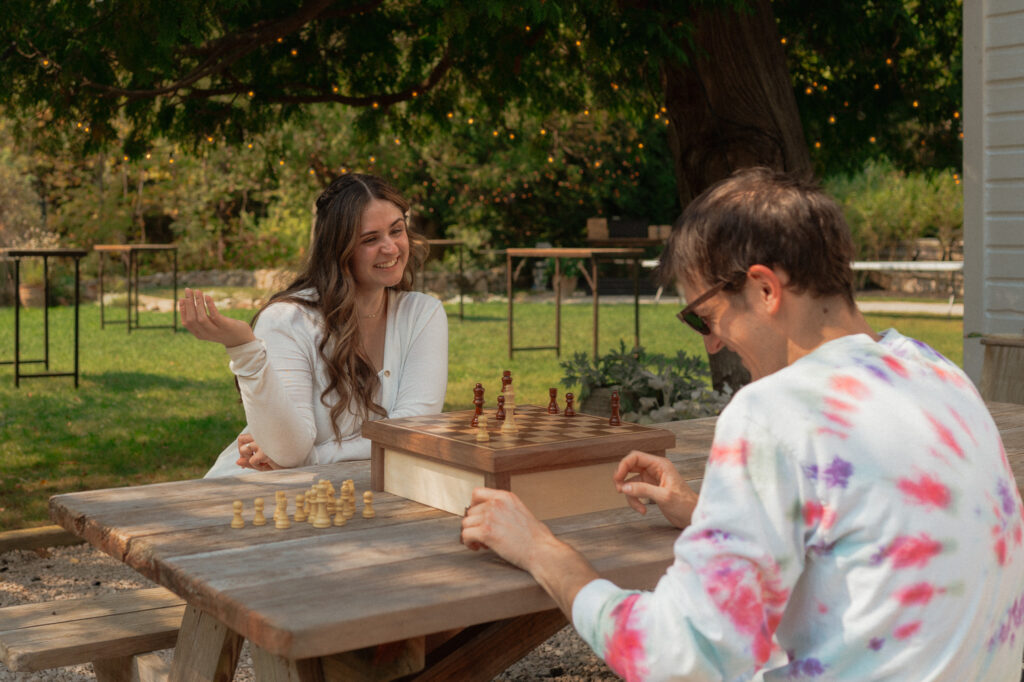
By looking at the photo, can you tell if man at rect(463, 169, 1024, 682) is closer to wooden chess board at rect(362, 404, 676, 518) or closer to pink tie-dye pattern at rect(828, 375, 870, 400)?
pink tie-dye pattern at rect(828, 375, 870, 400)

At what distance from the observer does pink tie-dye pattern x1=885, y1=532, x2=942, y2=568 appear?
1.18 meters

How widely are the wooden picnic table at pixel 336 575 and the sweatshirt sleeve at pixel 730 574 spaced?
1.03ft

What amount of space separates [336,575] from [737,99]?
481 centimetres

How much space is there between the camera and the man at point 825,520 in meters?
1.17

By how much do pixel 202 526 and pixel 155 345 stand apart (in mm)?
10560

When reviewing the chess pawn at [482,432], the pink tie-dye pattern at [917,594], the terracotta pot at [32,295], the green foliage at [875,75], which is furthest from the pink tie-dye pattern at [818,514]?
the terracotta pot at [32,295]

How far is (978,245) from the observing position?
6055 millimetres

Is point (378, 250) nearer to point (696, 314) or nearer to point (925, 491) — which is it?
point (696, 314)

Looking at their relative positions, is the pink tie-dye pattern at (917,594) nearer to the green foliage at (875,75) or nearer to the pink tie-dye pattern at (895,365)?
the pink tie-dye pattern at (895,365)

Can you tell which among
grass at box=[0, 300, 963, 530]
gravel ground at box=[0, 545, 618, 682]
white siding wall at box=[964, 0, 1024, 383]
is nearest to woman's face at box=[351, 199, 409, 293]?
gravel ground at box=[0, 545, 618, 682]

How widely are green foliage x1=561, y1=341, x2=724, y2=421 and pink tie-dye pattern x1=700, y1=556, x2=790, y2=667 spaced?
184 inches

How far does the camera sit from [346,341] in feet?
9.88

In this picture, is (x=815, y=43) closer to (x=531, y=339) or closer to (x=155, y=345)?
(x=531, y=339)

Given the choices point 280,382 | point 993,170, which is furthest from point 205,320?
point 993,170
